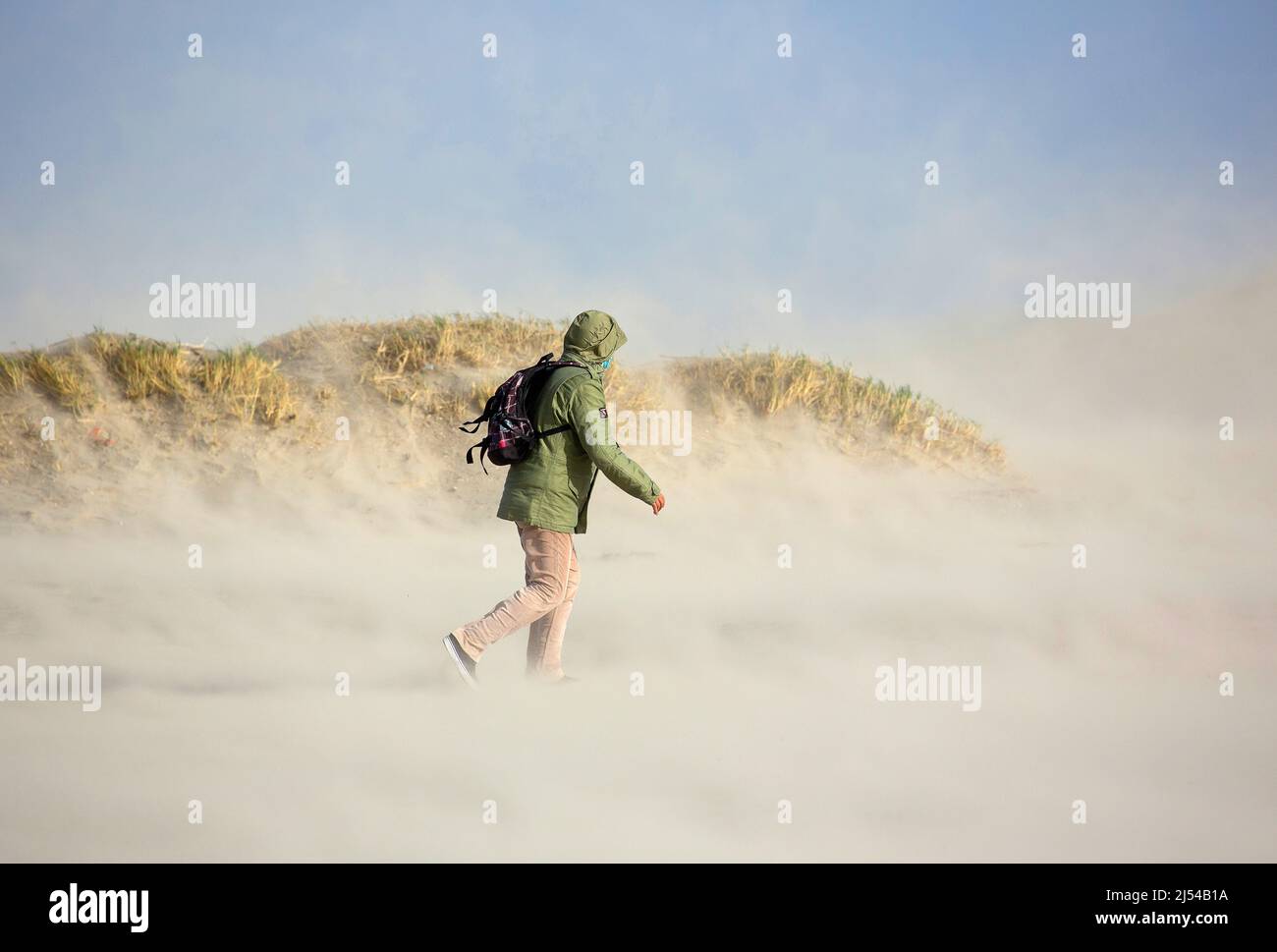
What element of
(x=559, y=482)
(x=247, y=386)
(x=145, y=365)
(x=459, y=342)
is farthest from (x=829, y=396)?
(x=559, y=482)

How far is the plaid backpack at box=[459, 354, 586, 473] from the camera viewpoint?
26.1ft

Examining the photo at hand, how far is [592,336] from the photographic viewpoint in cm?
804

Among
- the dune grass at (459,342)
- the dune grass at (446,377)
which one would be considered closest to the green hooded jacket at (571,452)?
the dune grass at (446,377)

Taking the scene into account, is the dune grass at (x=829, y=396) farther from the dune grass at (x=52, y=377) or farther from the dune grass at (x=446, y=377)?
the dune grass at (x=52, y=377)

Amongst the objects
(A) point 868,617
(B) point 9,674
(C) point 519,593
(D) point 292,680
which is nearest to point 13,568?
(B) point 9,674

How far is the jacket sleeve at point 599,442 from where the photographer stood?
25.7 ft

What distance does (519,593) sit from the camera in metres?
8.06

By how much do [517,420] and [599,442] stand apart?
1.59 feet

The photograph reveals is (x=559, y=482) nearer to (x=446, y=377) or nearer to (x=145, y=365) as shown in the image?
(x=446, y=377)

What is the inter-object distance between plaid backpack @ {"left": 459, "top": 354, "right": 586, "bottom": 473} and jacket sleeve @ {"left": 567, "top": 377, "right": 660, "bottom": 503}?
0.41ft

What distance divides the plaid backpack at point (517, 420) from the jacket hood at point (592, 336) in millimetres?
88

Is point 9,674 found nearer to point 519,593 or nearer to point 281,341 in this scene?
point 519,593

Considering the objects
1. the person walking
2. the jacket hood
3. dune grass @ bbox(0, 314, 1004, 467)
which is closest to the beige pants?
the person walking

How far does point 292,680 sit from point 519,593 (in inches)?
70.7
